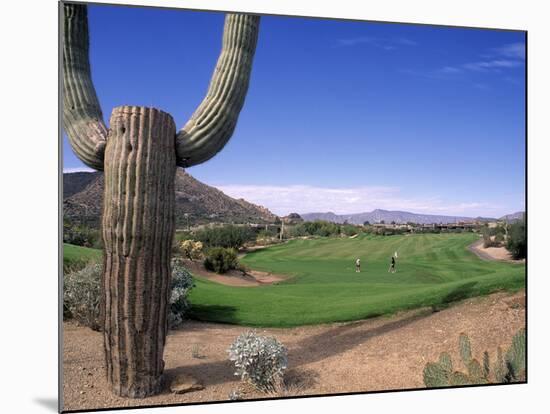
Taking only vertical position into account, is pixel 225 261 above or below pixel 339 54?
below

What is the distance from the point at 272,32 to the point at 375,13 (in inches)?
65.4

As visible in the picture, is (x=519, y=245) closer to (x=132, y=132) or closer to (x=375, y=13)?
(x=375, y=13)

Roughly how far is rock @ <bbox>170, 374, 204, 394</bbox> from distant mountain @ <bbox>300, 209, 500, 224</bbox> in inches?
102

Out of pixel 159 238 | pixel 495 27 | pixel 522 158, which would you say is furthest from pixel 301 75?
pixel 159 238

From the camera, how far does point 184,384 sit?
194 inches

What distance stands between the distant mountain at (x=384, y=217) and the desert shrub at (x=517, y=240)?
396 mm

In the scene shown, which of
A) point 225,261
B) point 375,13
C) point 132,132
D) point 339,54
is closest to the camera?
point 132,132

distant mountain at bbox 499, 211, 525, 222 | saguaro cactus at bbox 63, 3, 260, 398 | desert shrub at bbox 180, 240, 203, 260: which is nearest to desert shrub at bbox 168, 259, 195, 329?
desert shrub at bbox 180, 240, 203, 260

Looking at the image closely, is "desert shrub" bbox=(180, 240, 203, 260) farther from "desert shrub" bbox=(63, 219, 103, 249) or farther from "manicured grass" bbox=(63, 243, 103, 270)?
"desert shrub" bbox=(63, 219, 103, 249)

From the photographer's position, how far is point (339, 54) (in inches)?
269

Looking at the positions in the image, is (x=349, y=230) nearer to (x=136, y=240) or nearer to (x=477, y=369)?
(x=477, y=369)

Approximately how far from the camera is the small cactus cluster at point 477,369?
5590 millimetres
